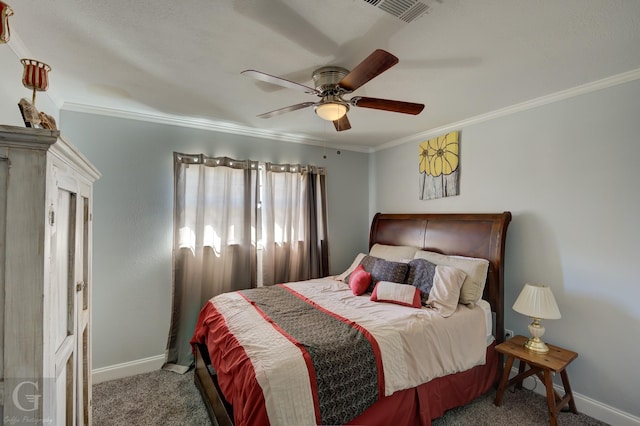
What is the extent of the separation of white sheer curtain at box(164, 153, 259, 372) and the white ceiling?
30.7 inches

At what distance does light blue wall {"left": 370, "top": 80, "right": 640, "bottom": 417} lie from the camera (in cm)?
205

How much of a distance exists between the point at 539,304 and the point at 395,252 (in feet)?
4.67

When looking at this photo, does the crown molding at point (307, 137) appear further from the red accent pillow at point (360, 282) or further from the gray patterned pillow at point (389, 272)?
the red accent pillow at point (360, 282)

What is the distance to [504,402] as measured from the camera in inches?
92.2

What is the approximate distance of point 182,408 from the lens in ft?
7.44

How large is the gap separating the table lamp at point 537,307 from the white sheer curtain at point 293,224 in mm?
2182

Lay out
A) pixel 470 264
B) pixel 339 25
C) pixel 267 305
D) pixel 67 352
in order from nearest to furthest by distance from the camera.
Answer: pixel 67 352, pixel 339 25, pixel 267 305, pixel 470 264

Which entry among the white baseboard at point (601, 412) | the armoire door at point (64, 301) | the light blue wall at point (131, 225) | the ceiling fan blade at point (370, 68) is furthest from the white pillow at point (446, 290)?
the light blue wall at point (131, 225)

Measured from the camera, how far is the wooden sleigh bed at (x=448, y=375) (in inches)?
73.2

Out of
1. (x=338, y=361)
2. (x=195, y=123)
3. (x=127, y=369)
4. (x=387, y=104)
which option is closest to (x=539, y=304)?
(x=338, y=361)

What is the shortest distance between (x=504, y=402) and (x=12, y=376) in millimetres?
3047

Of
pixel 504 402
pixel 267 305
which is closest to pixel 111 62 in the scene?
pixel 267 305

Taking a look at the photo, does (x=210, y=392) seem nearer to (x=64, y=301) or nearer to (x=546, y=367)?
(x=64, y=301)

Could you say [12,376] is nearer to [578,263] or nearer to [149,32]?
[149,32]
